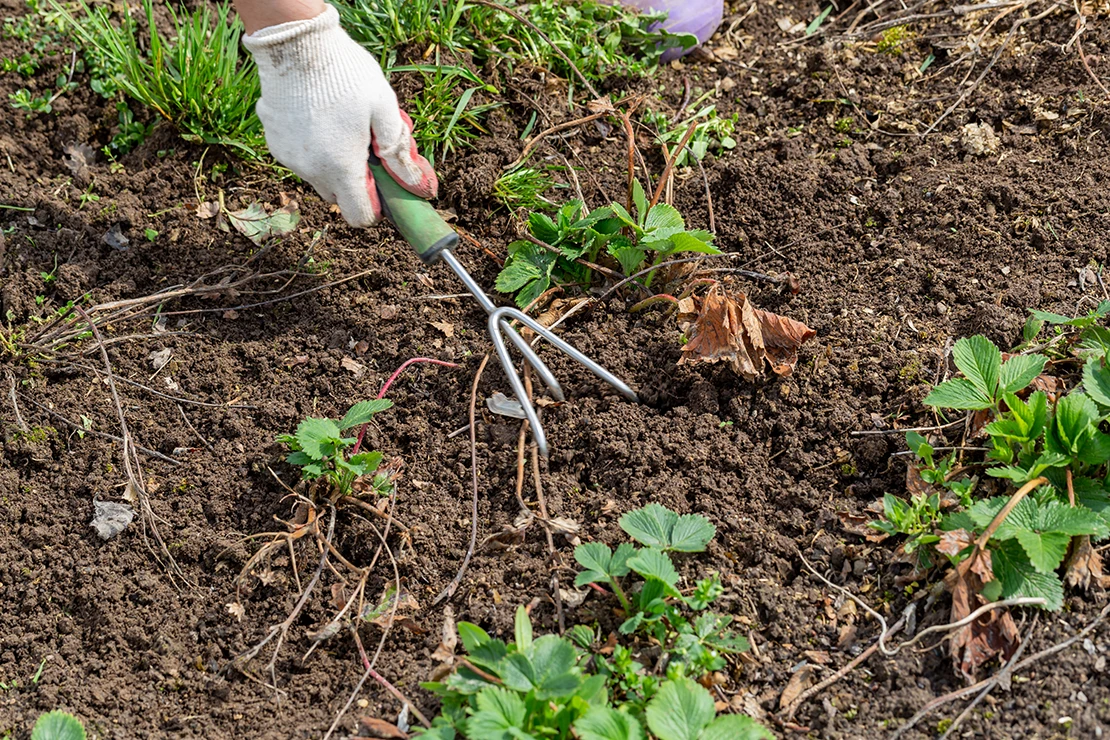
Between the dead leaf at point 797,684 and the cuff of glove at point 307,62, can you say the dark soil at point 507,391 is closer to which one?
the dead leaf at point 797,684

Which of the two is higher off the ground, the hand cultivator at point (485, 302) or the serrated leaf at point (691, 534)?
the hand cultivator at point (485, 302)

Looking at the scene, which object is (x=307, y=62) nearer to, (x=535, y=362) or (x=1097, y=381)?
(x=535, y=362)

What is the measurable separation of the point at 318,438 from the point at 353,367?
0.40 m

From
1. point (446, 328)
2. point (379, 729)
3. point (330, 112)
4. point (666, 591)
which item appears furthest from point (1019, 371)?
point (330, 112)

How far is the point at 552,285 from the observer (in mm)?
2449

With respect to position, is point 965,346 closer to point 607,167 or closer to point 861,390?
point 861,390

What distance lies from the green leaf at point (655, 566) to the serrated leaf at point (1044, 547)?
641 millimetres

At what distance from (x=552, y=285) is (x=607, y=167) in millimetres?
547

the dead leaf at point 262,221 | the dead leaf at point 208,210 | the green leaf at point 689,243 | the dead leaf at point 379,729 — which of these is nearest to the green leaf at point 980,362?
the green leaf at point 689,243

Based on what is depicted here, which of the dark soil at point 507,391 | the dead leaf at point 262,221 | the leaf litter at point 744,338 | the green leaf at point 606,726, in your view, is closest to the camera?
the green leaf at point 606,726

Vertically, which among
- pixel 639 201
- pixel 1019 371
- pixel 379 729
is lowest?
pixel 379 729

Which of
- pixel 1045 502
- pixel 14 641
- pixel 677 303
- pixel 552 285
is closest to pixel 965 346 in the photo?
pixel 1045 502

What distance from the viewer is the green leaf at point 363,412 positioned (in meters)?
2.04

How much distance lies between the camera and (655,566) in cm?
170
